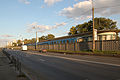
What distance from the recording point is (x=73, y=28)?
75.7 m

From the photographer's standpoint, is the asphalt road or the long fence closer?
the asphalt road

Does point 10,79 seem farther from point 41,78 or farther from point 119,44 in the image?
point 119,44

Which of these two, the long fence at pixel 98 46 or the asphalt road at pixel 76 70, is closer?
the asphalt road at pixel 76 70

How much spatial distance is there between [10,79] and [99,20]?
5771 centimetres

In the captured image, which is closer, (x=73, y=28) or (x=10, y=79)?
(x=10, y=79)

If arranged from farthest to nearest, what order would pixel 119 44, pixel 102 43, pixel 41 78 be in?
pixel 102 43 → pixel 119 44 → pixel 41 78

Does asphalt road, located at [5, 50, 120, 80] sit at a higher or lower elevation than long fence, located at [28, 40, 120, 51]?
lower

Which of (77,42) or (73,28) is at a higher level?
(73,28)

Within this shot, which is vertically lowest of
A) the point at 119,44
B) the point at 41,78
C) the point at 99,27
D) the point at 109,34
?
the point at 41,78

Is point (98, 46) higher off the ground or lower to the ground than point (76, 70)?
higher

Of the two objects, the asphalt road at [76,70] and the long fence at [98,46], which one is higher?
the long fence at [98,46]

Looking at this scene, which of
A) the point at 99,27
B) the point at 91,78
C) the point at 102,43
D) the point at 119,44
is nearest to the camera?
the point at 91,78

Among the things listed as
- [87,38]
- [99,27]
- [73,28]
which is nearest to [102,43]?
[87,38]

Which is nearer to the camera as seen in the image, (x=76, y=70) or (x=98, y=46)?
(x=76, y=70)
